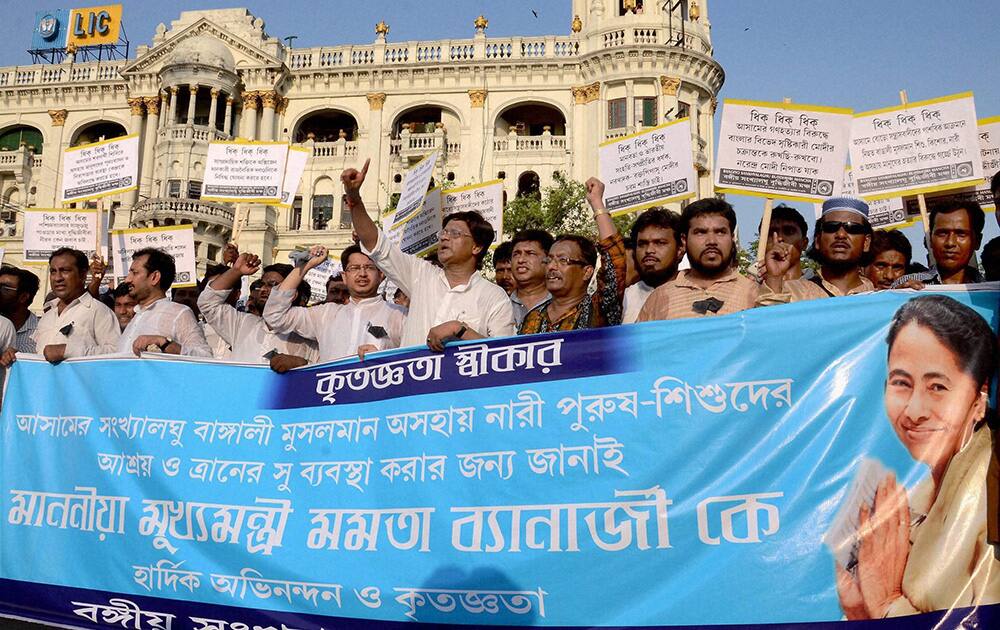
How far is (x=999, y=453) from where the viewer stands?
10.4 feet

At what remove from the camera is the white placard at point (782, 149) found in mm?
5469

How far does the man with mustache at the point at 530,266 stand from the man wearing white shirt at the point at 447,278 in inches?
11.2

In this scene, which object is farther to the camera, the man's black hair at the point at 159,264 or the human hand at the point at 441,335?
the man's black hair at the point at 159,264

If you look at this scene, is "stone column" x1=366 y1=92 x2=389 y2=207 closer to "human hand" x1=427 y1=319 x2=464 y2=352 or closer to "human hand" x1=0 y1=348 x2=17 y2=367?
"human hand" x1=0 y1=348 x2=17 y2=367

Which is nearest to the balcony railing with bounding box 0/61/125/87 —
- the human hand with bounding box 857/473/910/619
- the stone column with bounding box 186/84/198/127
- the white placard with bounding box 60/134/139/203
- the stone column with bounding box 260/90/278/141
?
the stone column with bounding box 186/84/198/127

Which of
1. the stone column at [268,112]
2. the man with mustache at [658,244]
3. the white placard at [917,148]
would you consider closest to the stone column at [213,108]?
the stone column at [268,112]

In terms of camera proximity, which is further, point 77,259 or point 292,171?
point 292,171

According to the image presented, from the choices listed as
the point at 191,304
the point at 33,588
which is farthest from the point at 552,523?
the point at 191,304

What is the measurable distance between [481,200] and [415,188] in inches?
25.9

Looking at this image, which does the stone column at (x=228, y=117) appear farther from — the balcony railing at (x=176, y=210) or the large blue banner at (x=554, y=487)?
the large blue banner at (x=554, y=487)

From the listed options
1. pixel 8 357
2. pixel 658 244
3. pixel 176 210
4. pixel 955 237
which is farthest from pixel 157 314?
pixel 176 210

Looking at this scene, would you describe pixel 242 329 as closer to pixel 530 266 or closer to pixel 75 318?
pixel 75 318

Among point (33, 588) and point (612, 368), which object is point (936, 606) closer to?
point (612, 368)

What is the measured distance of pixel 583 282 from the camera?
493cm
